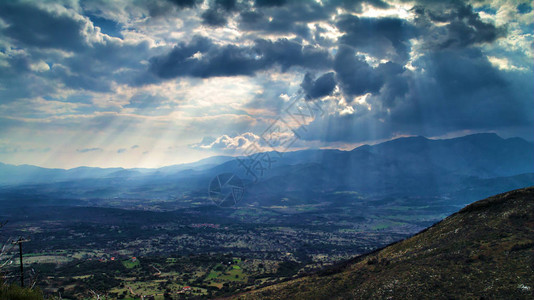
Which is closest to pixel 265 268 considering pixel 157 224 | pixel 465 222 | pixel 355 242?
pixel 465 222

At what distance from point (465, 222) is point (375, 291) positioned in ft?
59.8

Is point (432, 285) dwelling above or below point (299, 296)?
above

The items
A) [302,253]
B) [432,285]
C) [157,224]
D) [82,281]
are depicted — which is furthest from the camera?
[157,224]

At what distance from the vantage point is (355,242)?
149 meters

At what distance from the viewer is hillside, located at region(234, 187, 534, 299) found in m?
25.4

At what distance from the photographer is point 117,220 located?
195 metres

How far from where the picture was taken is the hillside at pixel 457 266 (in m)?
25.4

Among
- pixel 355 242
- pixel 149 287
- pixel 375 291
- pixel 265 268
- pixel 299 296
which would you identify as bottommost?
pixel 355 242

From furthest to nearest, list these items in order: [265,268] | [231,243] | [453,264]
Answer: [231,243], [265,268], [453,264]

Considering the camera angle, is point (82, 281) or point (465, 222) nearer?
point (465, 222)

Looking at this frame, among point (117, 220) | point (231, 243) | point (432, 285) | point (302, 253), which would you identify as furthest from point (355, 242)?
point (117, 220)

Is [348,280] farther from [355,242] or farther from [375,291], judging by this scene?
[355,242]

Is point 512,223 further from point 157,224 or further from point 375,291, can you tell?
point 157,224

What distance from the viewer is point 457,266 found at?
29062 millimetres
